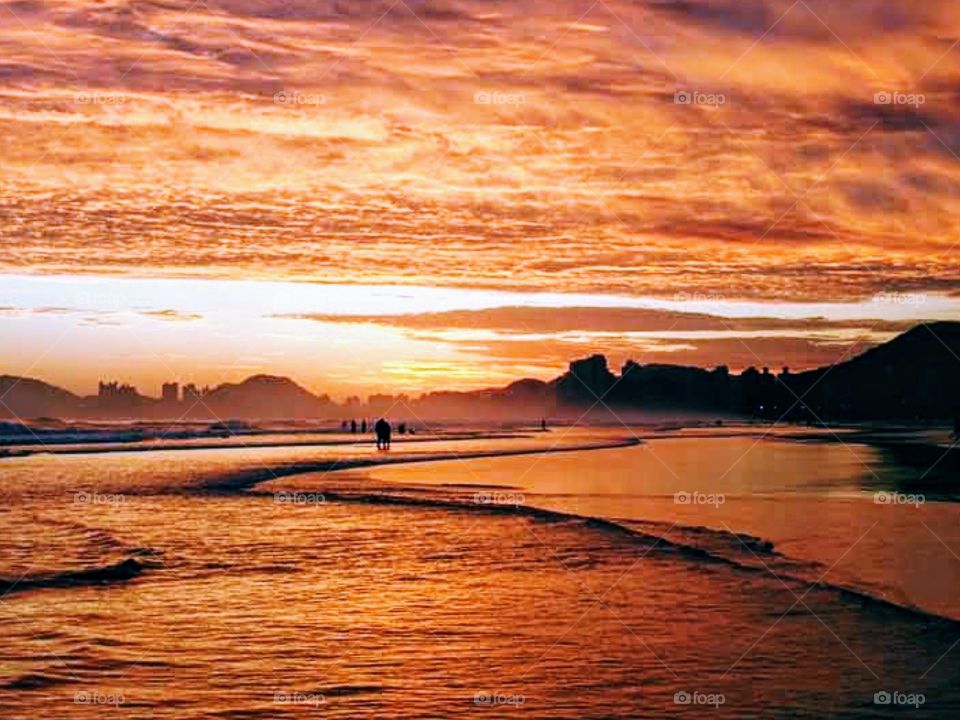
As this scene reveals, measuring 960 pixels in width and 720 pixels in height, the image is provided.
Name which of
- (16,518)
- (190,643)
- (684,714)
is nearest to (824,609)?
(684,714)

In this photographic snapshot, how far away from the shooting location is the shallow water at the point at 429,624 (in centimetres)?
1317

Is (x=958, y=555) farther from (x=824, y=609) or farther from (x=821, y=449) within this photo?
(x=821, y=449)

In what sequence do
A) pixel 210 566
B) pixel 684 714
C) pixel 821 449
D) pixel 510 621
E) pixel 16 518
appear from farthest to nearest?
pixel 821 449, pixel 16 518, pixel 210 566, pixel 510 621, pixel 684 714

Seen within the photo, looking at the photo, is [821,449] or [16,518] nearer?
[16,518]

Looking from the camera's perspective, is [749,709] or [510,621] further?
[510,621]

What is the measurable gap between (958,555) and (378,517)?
1322cm

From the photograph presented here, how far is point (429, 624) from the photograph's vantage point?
656 inches

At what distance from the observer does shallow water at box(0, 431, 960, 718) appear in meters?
13.2

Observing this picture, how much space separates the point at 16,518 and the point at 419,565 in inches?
473

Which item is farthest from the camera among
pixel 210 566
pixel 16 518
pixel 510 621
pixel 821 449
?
pixel 821 449

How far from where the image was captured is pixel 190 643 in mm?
15469

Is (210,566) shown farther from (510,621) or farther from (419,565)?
(510,621)

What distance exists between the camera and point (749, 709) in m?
12.7


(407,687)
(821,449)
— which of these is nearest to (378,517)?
(407,687)
